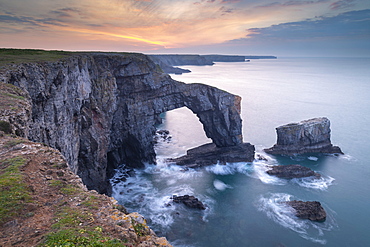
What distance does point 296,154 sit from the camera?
62.6m

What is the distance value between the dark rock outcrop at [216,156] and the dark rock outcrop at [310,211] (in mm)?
20262

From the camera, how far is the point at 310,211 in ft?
121

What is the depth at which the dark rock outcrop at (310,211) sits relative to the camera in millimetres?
36562

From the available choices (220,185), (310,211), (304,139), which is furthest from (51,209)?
(304,139)

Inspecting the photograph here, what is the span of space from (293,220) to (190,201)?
56.4 feet

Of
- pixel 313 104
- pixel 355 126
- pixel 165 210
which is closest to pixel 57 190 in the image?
pixel 165 210

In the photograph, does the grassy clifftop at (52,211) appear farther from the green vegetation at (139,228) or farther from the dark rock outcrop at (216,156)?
the dark rock outcrop at (216,156)

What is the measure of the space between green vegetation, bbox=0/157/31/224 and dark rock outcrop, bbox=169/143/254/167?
149ft

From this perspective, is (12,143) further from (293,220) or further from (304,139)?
(304,139)

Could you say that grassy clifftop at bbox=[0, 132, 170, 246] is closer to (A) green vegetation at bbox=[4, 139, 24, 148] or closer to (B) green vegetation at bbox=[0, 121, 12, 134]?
(A) green vegetation at bbox=[4, 139, 24, 148]

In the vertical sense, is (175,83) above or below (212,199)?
above

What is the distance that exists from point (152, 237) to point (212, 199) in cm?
3558

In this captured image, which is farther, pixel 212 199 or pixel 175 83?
pixel 175 83

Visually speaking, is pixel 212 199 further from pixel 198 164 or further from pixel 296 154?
pixel 296 154
